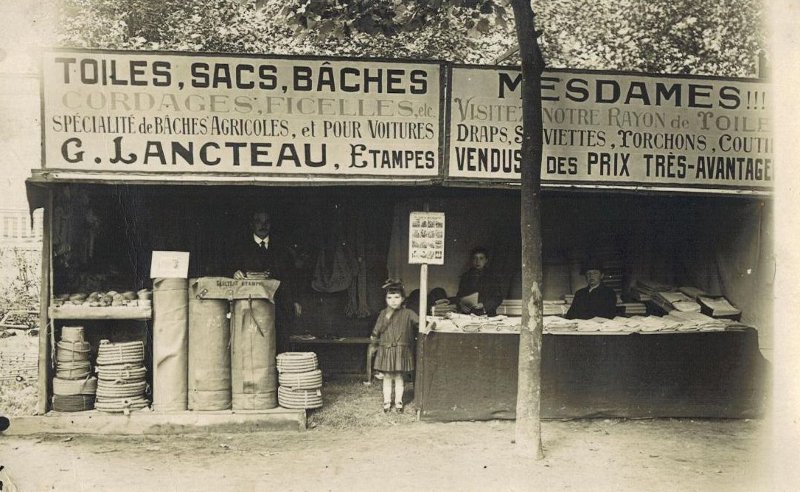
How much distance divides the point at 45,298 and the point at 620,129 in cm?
616

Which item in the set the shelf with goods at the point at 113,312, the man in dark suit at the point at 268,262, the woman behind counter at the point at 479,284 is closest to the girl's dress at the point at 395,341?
the man in dark suit at the point at 268,262

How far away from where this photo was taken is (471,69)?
24.0 ft

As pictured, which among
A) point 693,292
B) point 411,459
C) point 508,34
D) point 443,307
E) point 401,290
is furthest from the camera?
point 508,34

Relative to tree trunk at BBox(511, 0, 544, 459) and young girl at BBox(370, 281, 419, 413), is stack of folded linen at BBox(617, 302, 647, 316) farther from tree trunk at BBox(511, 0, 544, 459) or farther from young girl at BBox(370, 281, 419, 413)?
tree trunk at BBox(511, 0, 544, 459)

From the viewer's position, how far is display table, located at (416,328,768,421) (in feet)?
24.7

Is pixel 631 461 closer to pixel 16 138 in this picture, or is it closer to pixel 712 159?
pixel 712 159

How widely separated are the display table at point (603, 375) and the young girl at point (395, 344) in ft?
1.02

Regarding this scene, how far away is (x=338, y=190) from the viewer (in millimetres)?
8945

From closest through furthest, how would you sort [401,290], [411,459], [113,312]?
1. [411,459]
2. [113,312]
3. [401,290]

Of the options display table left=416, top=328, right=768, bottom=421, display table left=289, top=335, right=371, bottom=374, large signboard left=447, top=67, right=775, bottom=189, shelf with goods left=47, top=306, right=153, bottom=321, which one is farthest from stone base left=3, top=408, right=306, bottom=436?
large signboard left=447, top=67, right=775, bottom=189

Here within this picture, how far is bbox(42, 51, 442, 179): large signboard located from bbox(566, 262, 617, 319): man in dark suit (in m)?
2.54

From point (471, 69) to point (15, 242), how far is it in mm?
8144

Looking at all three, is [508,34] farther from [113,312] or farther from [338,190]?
[113,312]

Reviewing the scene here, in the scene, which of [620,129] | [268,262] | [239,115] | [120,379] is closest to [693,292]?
[620,129]
